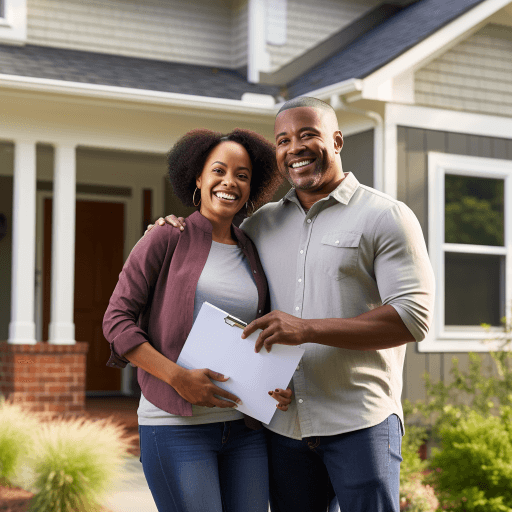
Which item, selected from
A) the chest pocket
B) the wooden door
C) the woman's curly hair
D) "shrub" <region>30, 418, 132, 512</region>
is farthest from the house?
the chest pocket

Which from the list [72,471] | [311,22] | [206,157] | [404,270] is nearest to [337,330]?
[404,270]

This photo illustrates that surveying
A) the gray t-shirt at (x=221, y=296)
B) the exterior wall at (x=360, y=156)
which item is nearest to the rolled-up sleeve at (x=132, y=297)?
the gray t-shirt at (x=221, y=296)

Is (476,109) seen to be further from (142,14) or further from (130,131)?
(142,14)

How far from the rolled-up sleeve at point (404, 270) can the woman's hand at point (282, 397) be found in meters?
0.42

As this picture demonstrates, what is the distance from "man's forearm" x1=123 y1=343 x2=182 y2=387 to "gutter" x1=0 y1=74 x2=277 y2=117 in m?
4.79

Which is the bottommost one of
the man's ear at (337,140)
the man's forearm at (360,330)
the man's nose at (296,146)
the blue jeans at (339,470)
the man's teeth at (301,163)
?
the blue jeans at (339,470)

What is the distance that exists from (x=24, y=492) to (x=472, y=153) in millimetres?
4861

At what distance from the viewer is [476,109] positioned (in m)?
7.31

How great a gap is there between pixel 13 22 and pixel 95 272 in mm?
3117

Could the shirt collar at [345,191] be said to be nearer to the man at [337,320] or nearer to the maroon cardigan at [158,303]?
the man at [337,320]

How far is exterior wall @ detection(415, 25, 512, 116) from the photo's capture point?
23.4 feet

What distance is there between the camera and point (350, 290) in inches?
95.4

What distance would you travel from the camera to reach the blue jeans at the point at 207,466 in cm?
236

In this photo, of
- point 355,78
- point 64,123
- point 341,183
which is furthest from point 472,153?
point 341,183
